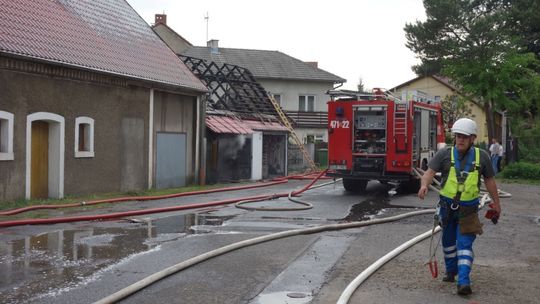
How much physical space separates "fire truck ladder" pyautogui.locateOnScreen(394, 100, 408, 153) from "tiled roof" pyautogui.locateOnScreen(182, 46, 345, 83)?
28.2 metres

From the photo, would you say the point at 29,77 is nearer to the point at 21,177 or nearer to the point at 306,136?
the point at 21,177

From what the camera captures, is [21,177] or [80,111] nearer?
[21,177]

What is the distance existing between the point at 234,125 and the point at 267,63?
2281 centimetres

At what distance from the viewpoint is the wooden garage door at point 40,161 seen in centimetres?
1559

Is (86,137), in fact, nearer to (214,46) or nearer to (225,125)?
(225,125)

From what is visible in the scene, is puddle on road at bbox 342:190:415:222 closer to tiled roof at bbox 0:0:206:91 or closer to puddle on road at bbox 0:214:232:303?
puddle on road at bbox 0:214:232:303

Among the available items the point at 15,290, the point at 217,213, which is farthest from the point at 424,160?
the point at 15,290

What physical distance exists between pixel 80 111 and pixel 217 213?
540 cm

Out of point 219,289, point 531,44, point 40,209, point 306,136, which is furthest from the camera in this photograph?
point 306,136

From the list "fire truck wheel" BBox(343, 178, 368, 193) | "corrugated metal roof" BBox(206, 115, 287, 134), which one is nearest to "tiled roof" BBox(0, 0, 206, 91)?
"corrugated metal roof" BBox(206, 115, 287, 134)

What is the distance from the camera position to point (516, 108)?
3198 centimetres

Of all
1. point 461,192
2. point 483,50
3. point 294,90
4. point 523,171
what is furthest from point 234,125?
point 294,90

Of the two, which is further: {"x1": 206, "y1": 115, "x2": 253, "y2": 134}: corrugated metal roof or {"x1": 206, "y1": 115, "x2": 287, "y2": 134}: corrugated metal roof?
{"x1": 206, "y1": 115, "x2": 287, "y2": 134}: corrugated metal roof

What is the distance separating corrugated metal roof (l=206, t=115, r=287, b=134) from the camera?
24281 mm
